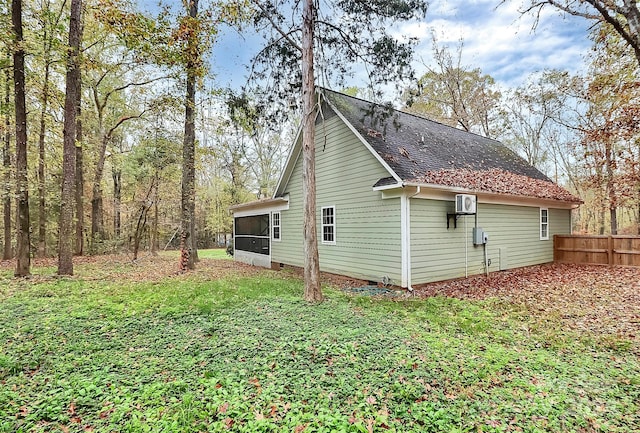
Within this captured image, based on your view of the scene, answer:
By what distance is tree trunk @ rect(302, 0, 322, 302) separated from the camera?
636cm

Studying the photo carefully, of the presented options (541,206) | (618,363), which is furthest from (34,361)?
(541,206)

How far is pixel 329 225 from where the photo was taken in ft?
33.1

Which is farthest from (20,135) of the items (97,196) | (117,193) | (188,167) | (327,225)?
(117,193)

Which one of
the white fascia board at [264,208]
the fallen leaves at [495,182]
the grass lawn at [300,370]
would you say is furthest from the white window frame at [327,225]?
the grass lawn at [300,370]

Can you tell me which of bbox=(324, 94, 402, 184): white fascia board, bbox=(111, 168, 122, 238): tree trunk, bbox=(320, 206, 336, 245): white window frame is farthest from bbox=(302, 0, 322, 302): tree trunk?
bbox=(111, 168, 122, 238): tree trunk

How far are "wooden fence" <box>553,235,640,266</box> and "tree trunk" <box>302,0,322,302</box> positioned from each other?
11163 millimetres

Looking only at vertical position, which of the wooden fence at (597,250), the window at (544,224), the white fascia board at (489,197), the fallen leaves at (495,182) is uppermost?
the fallen leaves at (495,182)

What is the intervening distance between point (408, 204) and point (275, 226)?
260 inches

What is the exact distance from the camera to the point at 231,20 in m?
7.71

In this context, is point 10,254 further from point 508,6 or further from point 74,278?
point 508,6

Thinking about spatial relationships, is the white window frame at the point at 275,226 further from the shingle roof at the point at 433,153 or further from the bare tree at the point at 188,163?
the shingle roof at the point at 433,153

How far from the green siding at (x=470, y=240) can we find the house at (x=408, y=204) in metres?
0.03

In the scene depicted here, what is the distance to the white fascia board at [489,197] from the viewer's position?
7.81 m

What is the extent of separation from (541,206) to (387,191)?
759 cm
